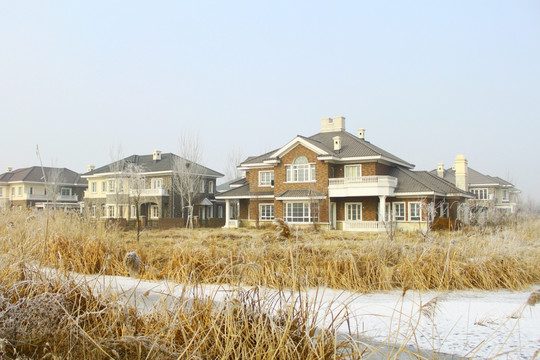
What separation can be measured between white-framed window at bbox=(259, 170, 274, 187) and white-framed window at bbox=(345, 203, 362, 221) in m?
5.15

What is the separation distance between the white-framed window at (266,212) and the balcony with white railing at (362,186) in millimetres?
4488

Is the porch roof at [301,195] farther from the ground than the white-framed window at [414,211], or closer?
farther from the ground

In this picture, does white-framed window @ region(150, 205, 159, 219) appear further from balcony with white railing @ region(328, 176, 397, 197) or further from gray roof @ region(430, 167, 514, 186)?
gray roof @ region(430, 167, 514, 186)

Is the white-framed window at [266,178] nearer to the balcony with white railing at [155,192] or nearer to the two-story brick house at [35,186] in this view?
the balcony with white railing at [155,192]

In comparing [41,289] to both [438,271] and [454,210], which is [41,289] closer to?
[438,271]

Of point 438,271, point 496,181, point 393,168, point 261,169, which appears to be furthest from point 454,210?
point 438,271

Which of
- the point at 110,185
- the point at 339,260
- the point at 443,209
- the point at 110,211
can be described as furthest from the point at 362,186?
the point at 110,185

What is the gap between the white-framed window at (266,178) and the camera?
95.2ft

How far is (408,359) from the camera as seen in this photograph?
3.56 m

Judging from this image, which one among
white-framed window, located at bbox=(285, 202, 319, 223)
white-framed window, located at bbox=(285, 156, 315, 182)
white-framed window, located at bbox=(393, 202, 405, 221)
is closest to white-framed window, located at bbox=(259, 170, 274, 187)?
white-framed window, located at bbox=(285, 156, 315, 182)

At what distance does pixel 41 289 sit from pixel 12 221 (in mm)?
7066

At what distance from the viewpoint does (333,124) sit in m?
30.5

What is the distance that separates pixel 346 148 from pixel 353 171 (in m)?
1.58

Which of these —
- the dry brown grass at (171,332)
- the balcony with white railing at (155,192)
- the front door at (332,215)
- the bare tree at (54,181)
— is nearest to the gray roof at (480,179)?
the front door at (332,215)
